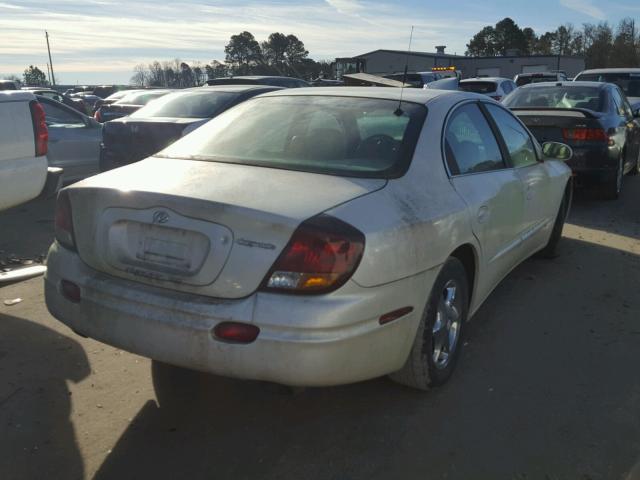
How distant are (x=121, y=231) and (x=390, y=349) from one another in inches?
50.9

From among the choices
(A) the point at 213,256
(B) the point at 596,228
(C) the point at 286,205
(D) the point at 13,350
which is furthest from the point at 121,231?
(B) the point at 596,228

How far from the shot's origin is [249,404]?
3043mm

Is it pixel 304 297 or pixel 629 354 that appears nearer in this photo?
pixel 304 297

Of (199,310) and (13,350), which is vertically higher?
(199,310)

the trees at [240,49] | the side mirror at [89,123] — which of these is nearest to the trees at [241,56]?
the trees at [240,49]

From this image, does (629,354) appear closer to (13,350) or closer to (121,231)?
(121,231)

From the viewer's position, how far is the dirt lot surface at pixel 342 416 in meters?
2.55

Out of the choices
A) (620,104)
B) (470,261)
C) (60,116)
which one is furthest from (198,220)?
(620,104)

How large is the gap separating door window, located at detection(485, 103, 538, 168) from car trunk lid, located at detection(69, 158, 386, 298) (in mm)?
1767

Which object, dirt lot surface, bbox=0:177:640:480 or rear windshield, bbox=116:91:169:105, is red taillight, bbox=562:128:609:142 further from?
rear windshield, bbox=116:91:169:105

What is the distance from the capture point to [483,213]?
11.1 feet

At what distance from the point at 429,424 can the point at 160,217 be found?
62.6 inches

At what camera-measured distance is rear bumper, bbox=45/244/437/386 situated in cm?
235

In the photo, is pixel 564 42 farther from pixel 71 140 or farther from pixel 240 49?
pixel 71 140
